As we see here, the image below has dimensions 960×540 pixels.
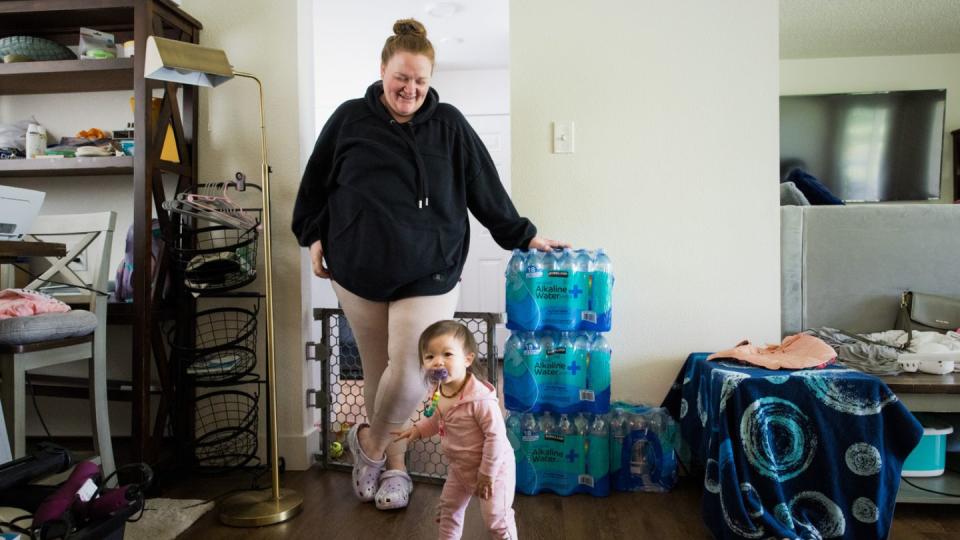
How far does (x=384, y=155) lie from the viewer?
1693 millimetres

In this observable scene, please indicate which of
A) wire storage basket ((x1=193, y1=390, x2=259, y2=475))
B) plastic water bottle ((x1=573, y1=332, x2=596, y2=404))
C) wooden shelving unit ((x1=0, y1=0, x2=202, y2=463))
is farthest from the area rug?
plastic water bottle ((x1=573, y1=332, x2=596, y2=404))

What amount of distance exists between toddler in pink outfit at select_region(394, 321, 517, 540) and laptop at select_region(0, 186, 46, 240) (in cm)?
132

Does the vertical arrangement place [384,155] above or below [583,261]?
above

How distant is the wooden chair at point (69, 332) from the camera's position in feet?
5.25

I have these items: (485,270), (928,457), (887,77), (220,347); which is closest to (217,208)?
(220,347)

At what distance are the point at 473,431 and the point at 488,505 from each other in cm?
17

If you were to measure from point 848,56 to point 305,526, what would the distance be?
528 cm

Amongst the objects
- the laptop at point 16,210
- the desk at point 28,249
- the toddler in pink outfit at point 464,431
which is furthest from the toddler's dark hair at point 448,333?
the laptop at point 16,210

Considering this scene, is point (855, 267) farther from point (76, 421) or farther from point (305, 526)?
point (76, 421)

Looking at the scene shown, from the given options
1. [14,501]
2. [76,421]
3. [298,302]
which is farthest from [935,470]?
[76,421]

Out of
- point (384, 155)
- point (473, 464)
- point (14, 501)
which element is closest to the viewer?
point (14, 501)

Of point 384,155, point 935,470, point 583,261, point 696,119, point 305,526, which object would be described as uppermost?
point 696,119

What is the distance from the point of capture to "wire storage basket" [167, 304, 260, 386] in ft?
6.88

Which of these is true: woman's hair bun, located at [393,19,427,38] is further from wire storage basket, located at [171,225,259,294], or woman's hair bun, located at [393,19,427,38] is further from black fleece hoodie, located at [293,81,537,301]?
wire storage basket, located at [171,225,259,294]
